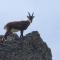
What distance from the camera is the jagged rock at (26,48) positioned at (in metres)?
49.9

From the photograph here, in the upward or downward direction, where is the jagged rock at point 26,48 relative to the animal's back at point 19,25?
downward

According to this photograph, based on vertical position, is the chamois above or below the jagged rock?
above

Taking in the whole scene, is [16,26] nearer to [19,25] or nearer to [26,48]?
[19,25]

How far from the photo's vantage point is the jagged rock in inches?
1965

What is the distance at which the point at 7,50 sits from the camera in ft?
163

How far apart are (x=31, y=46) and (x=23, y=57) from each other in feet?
7.02

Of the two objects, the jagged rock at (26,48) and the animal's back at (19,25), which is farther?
the animal's back at (19,25)

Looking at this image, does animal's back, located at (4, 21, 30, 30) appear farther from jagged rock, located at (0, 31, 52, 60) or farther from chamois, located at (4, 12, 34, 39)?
jagged rock, located at (0, 31, 52, 60)

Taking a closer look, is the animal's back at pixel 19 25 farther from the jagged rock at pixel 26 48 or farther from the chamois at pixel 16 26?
A: the jagged rock at pixel 26 48

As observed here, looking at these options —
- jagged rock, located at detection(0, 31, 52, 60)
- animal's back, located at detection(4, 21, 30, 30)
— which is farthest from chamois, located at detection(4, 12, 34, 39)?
jagged rock, located at detection(0, 31, 52, 60)

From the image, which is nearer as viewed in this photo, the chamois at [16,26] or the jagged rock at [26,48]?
the jagged rock at [26,48]

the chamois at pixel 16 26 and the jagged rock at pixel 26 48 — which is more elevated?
the chamois at pixel 16 26

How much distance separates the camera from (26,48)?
51.1m

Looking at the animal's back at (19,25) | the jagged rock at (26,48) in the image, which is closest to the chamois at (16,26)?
the animal's back at (19,25)
